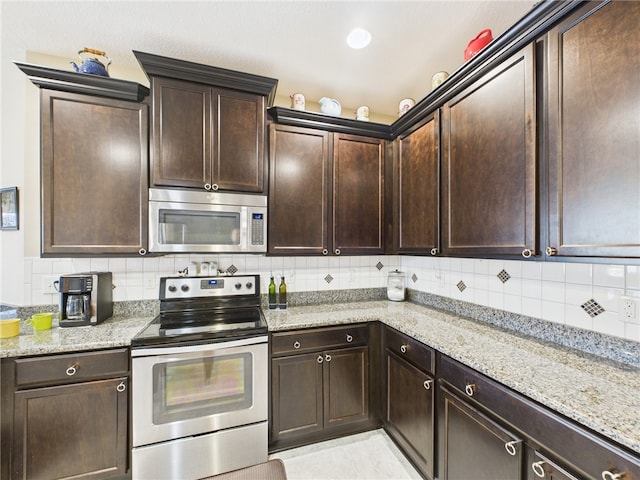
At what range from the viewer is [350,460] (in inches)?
71.7

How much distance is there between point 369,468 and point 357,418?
30cm

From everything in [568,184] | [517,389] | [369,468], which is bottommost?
[369,468]

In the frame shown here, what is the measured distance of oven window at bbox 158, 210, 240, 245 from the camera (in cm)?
181

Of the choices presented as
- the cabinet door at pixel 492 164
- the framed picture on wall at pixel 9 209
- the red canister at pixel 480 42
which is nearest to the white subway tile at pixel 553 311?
the cabinet door at pixel 492 164

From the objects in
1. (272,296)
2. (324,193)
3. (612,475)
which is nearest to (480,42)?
(324,193)

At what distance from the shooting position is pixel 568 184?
110cm

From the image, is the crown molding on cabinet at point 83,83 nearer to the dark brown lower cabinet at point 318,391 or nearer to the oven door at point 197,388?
the oven door at point 197,388

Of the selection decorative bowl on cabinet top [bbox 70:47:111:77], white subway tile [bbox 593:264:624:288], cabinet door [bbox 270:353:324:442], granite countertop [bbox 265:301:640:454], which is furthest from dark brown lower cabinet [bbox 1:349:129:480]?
white subway tile [bbox 593:264:624:288]

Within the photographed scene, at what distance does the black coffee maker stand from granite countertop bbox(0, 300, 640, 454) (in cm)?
6

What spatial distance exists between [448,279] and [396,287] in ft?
1.64

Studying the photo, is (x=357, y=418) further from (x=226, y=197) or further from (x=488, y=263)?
(x=226, y=197)

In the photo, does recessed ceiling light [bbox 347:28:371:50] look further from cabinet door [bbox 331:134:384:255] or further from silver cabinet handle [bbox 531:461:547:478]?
silver cabinet handle [bbox 531:461:547:478]

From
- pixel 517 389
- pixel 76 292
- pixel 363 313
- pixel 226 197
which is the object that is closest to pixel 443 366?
pixel 517 389

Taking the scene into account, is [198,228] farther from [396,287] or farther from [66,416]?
[396,287]
